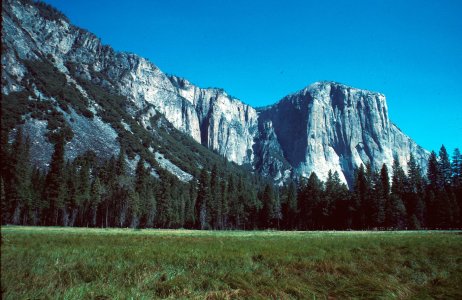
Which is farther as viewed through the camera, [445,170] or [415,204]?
[445,170]

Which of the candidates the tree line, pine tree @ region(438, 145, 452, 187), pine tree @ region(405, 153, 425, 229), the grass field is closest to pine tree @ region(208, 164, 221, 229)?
the tree line

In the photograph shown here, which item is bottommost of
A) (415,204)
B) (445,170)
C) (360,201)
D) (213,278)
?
(213,278)

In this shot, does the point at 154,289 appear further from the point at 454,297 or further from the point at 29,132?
the point at 29,132

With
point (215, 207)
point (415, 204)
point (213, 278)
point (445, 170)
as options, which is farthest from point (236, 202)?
point (213, 278)

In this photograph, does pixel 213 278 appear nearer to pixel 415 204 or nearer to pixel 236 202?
pixel 415 204

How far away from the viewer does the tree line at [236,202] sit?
72062 mm

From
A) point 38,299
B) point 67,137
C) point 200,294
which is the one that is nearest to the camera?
point 38,299

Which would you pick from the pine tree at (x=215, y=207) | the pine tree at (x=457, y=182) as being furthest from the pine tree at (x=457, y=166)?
the pine tree at (x=215, y=207)

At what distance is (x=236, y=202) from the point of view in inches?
4213

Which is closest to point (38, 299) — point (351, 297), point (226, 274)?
point (226, 274)

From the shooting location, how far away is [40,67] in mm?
181250

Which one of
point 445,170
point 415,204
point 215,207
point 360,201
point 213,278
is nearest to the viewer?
point 213,278

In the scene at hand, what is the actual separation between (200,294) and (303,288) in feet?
9.15

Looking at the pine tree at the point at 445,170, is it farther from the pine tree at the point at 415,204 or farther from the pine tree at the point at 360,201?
the pine tree at the point at 360,201
